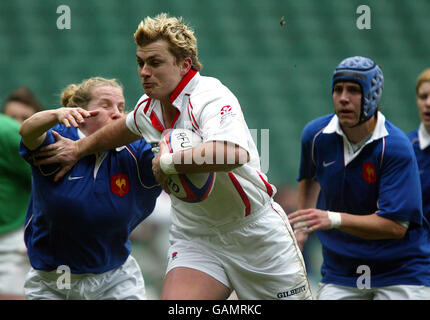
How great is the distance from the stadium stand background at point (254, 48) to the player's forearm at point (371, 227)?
591 cm

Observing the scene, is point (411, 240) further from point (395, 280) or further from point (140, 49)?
point (140, 49)

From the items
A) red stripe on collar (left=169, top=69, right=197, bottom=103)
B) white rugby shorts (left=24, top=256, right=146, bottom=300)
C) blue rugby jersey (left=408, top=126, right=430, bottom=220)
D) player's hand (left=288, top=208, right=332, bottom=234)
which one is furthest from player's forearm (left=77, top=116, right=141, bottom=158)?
blue rugby jersey (left=408, top=126, right=430, bottom=220)

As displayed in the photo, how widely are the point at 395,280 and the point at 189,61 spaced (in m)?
2.04

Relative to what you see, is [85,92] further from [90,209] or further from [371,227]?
[371,227]

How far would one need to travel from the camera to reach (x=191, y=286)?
353 centimetres

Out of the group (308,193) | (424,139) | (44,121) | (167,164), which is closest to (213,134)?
(167,164)

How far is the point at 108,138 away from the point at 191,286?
1.05m

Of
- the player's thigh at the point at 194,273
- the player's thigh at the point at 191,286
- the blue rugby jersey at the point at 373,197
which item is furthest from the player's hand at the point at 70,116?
the blue rugby jersey at the point at 373,197

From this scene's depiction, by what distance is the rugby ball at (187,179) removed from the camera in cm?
331

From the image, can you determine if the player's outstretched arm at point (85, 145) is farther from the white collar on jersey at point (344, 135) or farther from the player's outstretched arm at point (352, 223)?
the white collar on jersey at point (344, 135)

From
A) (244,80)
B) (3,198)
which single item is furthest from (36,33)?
(3,198)

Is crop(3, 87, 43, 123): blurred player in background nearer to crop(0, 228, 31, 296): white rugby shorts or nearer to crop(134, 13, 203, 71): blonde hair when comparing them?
crop(0, 228, 31, 296): white rugby shorts

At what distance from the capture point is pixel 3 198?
4801 mm
